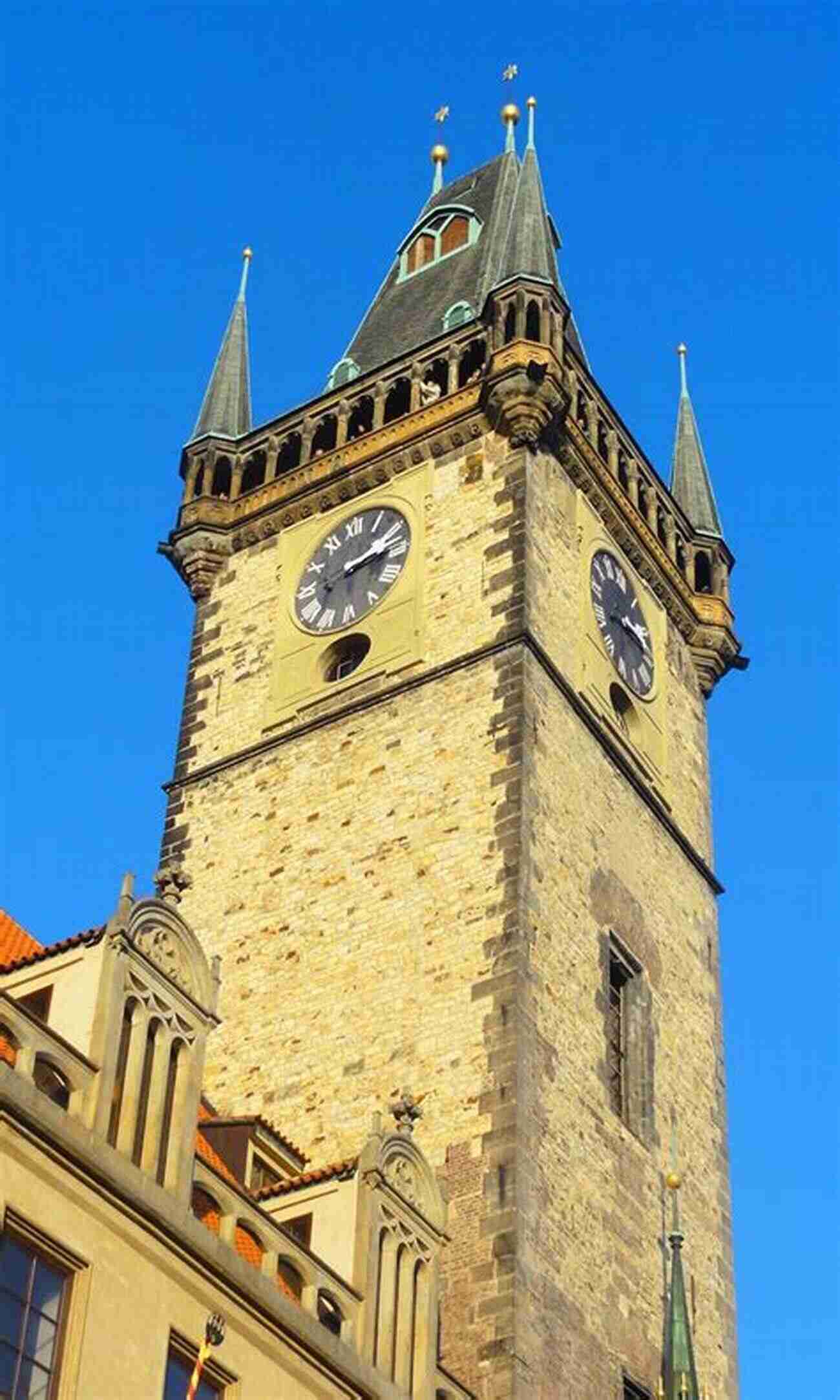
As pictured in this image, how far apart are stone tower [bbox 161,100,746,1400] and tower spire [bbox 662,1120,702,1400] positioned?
0.05 m

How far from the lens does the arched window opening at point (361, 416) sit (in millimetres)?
31562

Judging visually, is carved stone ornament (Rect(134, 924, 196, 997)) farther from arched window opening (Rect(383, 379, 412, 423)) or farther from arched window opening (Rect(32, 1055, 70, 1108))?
arched window opening (Rect(383, 379, 412, 423))

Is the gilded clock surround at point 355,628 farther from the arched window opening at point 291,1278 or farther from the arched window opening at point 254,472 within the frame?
the arched window opening at point 291,1278

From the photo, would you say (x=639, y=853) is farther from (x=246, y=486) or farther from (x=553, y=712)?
(x=246, y=486)

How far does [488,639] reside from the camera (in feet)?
89.0

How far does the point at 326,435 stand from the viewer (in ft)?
105

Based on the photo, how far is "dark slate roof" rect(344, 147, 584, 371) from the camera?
31875mm

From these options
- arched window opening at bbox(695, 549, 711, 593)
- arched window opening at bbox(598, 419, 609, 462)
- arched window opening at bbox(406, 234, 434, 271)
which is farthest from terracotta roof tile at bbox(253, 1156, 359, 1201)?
arched window opening at bbox(406, 234, 434, 271)

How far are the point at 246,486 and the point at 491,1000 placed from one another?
419 inches

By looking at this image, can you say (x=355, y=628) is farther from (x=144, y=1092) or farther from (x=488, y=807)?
(x=144, y=1092)

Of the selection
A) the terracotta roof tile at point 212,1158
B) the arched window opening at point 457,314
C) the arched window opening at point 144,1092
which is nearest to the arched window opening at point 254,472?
the arched window opening at point 457,314

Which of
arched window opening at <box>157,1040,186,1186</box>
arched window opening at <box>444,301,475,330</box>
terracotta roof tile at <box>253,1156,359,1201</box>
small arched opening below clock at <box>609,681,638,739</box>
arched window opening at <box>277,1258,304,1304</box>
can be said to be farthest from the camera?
arched window opening at <box>444,301,475,330</box>

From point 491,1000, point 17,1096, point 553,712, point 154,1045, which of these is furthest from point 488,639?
point 17,1096

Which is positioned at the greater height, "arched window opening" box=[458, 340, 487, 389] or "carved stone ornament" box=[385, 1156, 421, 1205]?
"arched window opening" box=[458, 340, 487, 389]
